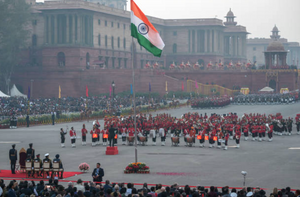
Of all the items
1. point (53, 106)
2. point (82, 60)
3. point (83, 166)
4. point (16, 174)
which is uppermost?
point (82, 60)

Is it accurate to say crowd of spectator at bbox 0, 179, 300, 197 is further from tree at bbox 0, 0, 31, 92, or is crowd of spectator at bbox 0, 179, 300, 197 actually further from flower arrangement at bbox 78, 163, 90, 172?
tree at bbox 0, 0, 31, 92

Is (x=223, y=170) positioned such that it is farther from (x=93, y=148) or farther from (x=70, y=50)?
A: (x=70, y=50)

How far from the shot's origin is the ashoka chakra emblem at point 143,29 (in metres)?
25.8

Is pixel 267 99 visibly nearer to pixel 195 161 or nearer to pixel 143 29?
pixel 195 161

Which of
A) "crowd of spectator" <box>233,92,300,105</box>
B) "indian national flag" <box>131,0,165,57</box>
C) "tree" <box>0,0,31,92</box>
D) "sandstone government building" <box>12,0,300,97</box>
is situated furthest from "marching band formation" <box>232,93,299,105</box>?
"indian national flag" <box>131,0,165,57</box>

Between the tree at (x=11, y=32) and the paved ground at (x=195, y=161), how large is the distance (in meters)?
43.9

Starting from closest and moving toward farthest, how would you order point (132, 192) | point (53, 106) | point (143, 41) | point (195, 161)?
point (132, 192) → point (143, 41) → point (195, 161) → point (53, 106)

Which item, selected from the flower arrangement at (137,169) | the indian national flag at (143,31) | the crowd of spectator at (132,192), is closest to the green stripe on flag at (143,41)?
the indian national flag at (143,31)

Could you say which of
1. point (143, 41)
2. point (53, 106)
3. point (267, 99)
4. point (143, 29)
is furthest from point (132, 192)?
point (267, 99)

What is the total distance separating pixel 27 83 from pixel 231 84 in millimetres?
36677

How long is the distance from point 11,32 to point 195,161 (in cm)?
6132

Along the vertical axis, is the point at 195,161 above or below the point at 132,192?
below

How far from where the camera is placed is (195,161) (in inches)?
1219

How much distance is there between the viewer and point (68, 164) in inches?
1187
